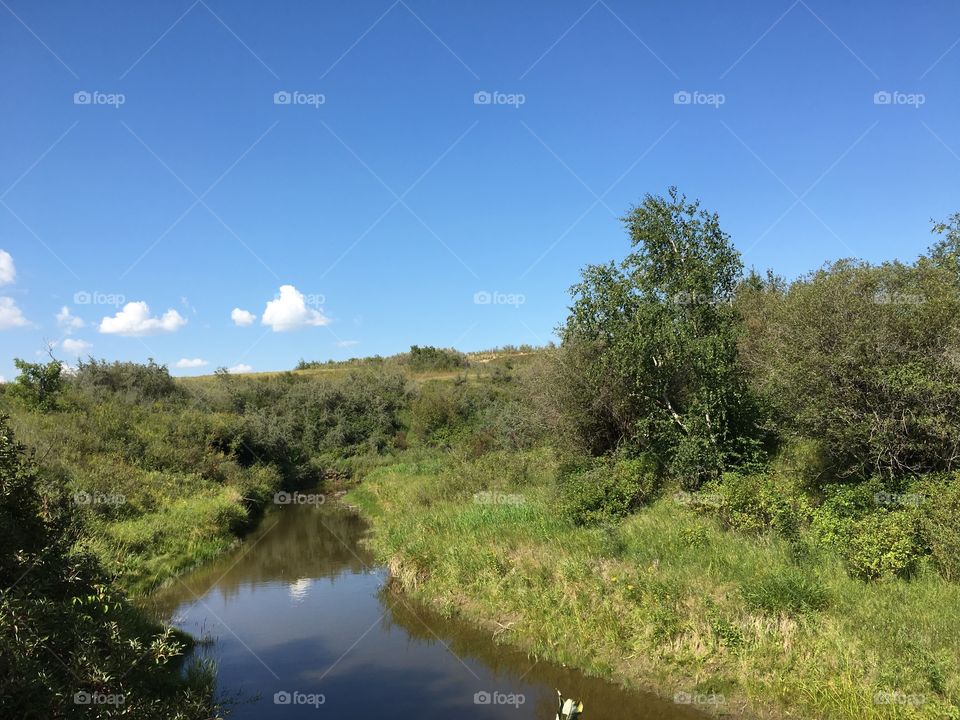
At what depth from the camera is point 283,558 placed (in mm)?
21703

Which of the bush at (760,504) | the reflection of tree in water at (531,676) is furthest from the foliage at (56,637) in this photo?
the bush at (760,504)

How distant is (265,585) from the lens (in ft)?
59.6

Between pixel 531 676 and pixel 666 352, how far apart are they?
32.6 ft

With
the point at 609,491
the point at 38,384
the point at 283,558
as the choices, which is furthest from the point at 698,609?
the point at 38,384

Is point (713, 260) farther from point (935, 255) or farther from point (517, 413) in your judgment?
point (517, 413)

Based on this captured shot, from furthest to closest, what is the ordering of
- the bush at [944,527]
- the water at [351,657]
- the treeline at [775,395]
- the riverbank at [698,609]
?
the treeline at [775,395] < the water at [351,657] < the bush at [944,527] < the riverbank at [698,609]

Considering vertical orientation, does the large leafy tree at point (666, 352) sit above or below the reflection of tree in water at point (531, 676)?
above

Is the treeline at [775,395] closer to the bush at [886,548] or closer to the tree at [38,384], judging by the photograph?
the bush at [886,548]

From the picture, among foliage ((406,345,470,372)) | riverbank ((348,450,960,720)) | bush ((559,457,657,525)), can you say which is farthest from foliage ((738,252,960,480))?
foliage ((406,345,470,372))

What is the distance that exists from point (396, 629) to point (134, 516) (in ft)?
37.7

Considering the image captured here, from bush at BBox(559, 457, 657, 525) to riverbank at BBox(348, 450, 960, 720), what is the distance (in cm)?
38

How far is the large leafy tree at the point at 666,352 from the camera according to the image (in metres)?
17.6

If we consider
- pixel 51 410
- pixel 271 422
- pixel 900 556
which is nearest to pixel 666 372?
pixel 900 556

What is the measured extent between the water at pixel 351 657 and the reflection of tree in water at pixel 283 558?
0.09 m
